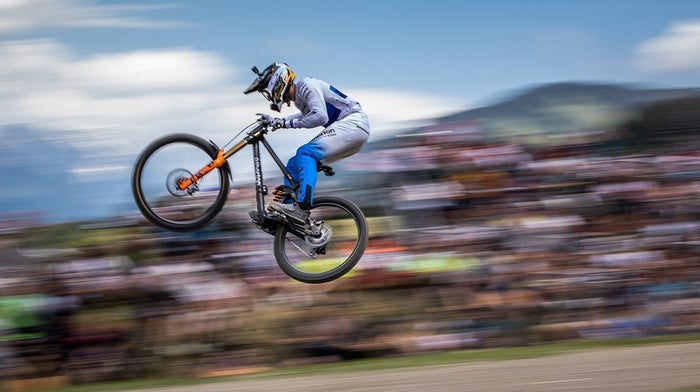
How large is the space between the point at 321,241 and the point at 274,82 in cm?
139

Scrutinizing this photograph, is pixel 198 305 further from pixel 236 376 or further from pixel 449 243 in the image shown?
pixel 449 243

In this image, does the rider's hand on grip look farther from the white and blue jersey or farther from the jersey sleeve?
the white and blue jersey

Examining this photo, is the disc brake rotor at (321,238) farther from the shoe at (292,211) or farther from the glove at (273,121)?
the glove at (273,121)

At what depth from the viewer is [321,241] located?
6.48 metres

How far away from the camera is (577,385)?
1155 cm

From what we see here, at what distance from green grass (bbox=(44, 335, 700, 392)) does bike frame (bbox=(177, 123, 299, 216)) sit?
7662 mm

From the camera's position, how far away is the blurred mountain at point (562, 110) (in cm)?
1625

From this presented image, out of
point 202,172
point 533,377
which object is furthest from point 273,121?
point 533,377

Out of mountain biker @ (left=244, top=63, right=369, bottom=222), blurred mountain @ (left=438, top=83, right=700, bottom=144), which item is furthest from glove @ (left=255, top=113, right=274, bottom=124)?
blurred mountain @ (left=438, top=83, right=700, bottom=144)

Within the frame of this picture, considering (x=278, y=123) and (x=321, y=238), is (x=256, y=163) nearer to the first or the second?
(x=278, y=123)

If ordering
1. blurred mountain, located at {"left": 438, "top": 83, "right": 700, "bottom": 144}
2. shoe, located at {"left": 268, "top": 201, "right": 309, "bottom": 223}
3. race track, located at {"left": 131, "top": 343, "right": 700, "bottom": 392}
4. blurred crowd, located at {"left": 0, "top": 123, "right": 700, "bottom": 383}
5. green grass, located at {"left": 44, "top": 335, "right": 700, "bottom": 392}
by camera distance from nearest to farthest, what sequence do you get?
shoe, located at {"left": 268, "top": 201, "right": 309, "bottom": 223} → race track, located at {"left": 131, "top": 343, "right": 700, "bottom": 392} → green grass, located at {"left": 44, "top": 335, "right": 700, "bottom": 392} → blurred crowd, located at {"left": 0, "top": 123, "right": 700, "bottom": 383} → blurred mountain, located at {"left": 438, "top": 83, "right": 700, "bottom": 144}

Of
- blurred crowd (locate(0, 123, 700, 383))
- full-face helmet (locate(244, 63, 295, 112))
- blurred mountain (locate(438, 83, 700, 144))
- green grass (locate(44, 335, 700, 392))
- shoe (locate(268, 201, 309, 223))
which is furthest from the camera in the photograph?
blurred mountain (locate(438, 83, 700, 144))

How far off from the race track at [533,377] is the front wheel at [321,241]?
210 inches

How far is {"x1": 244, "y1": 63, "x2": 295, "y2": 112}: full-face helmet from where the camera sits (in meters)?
5.68
